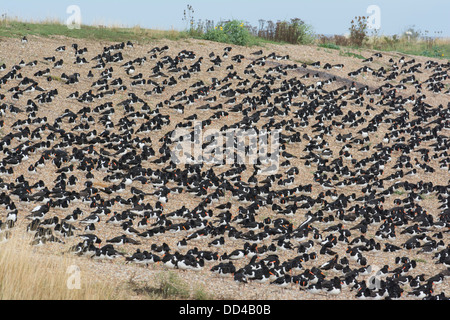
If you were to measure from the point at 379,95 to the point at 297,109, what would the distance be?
21.3 ft

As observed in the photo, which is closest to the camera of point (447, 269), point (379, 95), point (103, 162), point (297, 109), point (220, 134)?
point (447, 269)

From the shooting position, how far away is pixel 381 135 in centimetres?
3088

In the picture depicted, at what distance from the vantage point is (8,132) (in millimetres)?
24891

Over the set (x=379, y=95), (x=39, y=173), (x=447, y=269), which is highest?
(x=379, y=95)

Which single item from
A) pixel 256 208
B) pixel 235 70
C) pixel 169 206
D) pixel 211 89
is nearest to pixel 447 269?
pixel 256 208

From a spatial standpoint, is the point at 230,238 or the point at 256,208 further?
the point at 256,208

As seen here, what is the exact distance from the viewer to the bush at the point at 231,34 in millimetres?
41400

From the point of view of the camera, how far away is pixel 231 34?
1658 inches

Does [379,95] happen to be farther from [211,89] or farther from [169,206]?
[169,206]

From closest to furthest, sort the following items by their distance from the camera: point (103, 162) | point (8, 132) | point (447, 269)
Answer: point (447, 269) → point (103, 162) → point (8, 132)

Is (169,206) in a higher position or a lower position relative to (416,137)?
lower

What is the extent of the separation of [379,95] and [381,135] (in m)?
5.52

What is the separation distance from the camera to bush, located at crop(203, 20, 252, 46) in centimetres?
4140

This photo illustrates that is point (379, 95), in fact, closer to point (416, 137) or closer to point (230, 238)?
point (416, 137)
